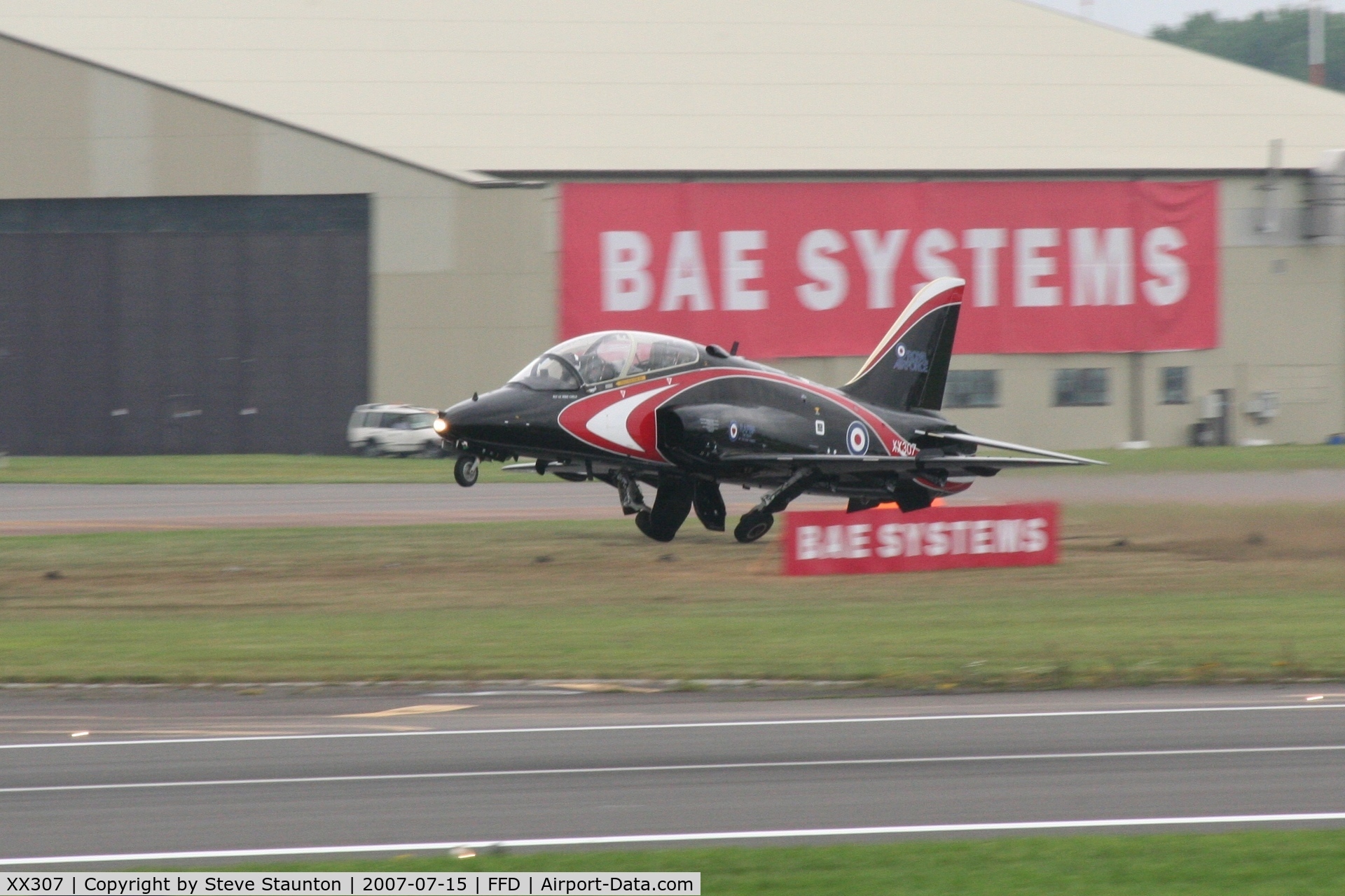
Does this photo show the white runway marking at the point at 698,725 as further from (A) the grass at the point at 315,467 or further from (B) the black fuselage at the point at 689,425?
(A) the grass at the point at 315,467

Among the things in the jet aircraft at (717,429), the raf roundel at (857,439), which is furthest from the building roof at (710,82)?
the raf roundel at (857,439)

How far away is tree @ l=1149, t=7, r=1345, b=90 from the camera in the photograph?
119125 mm

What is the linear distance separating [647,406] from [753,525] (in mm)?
2898

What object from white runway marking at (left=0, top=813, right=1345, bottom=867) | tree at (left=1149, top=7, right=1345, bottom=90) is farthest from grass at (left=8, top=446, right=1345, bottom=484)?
tree at (left=1149, top=7, right=1345, bottom=90)

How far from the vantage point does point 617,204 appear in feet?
159

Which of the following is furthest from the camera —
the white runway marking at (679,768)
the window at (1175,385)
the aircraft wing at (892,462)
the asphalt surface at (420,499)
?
the window at (1175,385)

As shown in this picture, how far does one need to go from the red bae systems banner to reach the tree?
252ft

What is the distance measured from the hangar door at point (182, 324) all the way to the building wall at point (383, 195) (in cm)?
59

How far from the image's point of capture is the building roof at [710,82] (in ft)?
164

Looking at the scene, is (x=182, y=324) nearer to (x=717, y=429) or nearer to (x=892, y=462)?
(x=717, y=429)

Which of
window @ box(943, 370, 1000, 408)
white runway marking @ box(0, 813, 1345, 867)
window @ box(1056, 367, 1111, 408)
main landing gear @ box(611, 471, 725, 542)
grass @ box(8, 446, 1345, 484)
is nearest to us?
white runway marking @ box(0, 813, 1345, 867)

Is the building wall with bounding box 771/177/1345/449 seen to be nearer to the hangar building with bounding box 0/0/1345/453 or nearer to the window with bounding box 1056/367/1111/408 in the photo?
the hangar building with bounding box 0/0/1345/453

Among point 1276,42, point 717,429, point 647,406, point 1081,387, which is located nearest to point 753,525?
point 717,429

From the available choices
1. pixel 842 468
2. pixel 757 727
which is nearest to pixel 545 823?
pixel 757 727
